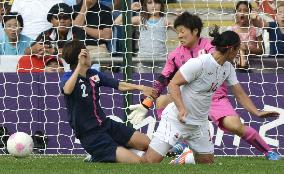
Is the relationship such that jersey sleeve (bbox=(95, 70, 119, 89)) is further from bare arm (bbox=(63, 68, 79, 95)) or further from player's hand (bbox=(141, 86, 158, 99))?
bare arm (bbox=(63, 68, 79, 95))

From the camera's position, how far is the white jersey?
975 centimetres

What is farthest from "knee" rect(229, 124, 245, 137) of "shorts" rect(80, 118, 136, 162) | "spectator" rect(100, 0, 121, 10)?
"spectator" rect(100, 0, 121, 10)

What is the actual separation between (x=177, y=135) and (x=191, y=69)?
0.82 metres

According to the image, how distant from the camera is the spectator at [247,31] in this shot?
13930 millimetres

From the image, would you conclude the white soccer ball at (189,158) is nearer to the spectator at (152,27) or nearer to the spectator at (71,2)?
the spectator at (152,27)

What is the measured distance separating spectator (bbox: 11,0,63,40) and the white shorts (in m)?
4.89

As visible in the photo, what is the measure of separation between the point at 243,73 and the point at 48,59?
2.99 meters

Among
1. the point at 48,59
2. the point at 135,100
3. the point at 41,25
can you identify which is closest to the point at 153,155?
the point at 135,100

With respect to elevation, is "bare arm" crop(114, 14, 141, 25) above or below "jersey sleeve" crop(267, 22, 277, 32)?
above

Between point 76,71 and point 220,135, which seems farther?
point 220,135

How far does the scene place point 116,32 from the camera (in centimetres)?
1391

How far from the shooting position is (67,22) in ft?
46.5

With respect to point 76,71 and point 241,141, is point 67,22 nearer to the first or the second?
point 241,141

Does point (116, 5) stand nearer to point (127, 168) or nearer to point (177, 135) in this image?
point (177, 135)
